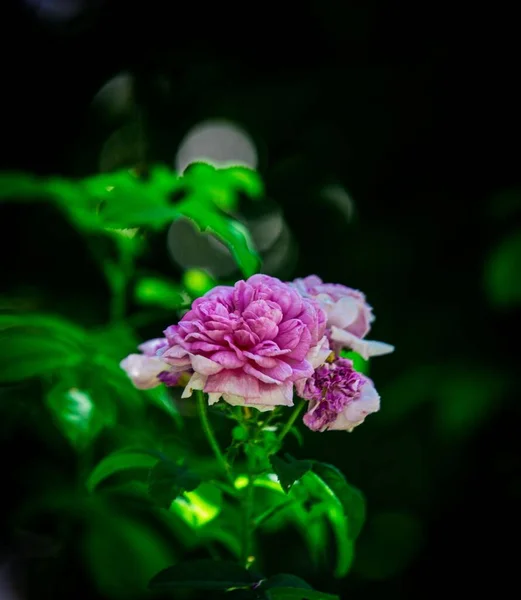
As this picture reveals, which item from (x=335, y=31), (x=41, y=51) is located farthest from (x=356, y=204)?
(x=41, y=51)

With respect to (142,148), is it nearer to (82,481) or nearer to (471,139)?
(471,139)

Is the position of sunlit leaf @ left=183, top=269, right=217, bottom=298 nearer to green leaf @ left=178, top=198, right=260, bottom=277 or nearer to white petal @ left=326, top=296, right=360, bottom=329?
green leaf @ left=178, top=198, right=260, bottom=277

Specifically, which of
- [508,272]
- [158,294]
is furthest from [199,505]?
[508,272]

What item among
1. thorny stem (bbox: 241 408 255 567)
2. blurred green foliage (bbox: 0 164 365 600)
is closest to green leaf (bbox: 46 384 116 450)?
blurred green foliage (bbox: 0 164 365 600)

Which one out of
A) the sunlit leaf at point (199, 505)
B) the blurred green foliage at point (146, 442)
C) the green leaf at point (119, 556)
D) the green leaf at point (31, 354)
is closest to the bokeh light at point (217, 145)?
the blurred green foliage at point (146, 442)

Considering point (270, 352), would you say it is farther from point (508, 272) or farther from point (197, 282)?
point (508, 272)

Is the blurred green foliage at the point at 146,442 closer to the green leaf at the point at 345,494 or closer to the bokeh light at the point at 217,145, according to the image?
the green leaf at the point at 345,494
